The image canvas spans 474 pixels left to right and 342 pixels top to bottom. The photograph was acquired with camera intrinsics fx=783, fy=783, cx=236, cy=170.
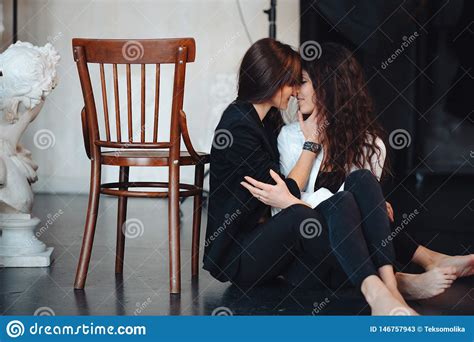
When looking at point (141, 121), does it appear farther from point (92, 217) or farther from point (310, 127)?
point (310, 127)

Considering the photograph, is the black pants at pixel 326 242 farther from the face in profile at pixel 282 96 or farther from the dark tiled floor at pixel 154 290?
the face in profile at pixel 282 96

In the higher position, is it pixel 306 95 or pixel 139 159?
pixel 306 95

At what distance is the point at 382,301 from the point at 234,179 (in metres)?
0.62

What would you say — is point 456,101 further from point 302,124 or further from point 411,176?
point 302,124

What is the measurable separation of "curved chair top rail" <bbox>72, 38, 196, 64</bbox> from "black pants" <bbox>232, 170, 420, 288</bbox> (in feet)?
1.91

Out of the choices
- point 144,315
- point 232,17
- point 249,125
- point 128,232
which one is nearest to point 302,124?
point 249,125

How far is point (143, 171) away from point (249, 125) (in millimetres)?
3391

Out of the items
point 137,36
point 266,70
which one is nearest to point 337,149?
point 266,70

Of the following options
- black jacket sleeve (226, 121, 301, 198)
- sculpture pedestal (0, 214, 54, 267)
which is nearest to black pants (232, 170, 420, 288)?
black jacket sleeve (226, 121, 301, 198)

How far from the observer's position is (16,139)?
9.57 feet

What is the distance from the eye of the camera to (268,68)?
230 centimetres

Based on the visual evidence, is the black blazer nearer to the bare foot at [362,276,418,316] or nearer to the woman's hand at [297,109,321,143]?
the woman's hand at [297,109,321,143]

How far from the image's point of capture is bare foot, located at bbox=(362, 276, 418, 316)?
6.14ft

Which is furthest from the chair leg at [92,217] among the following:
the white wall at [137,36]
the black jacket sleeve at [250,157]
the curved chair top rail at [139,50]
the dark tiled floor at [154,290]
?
the white wall at [137,36]
